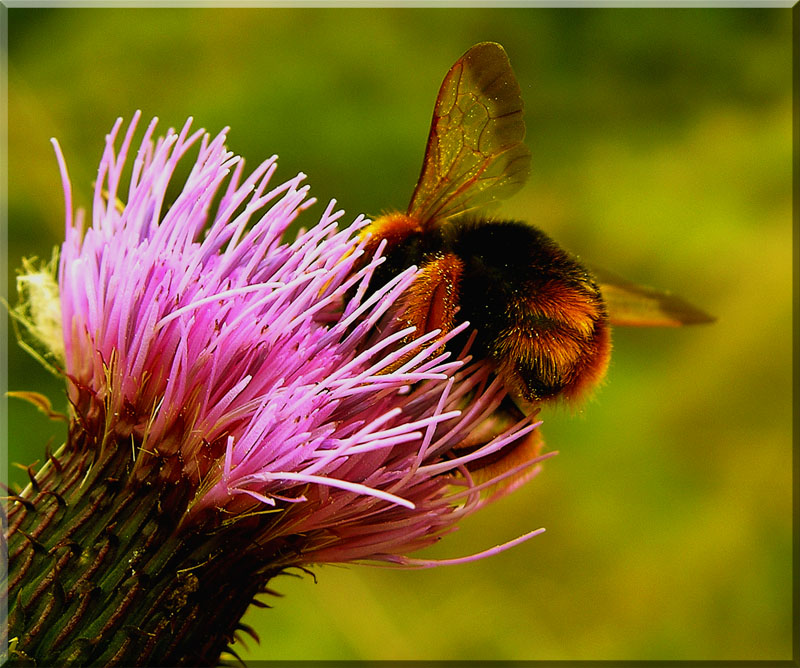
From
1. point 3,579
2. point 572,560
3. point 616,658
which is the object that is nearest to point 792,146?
point 572,560

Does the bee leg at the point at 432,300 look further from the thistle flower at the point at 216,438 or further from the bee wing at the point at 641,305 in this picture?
the bee wing at the point at 641,305

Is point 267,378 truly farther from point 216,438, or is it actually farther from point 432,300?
point 432,300

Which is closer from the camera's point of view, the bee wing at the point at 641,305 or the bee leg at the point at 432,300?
the bee leg at the point at 432,300

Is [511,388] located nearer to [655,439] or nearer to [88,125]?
[655,439]

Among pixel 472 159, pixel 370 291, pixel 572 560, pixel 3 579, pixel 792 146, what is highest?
pixel 792 146

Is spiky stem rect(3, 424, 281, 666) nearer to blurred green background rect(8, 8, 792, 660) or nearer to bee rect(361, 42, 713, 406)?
bee rect(361, 42, 713, 406)

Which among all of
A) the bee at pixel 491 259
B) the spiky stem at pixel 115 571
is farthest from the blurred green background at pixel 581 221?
the bee at pixel 491 259
